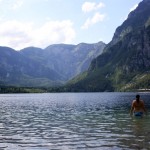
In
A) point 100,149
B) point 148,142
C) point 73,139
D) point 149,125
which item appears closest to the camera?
point 100,149

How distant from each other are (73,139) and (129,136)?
6.34m

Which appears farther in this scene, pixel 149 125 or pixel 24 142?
pixel 149 125

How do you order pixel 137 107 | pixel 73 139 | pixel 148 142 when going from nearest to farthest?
pixel 148 142
pixel 73 139
pixel 137 107

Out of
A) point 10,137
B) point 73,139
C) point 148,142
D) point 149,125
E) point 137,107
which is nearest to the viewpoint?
point 148,142

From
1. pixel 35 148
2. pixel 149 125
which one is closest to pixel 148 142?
pixel 35 148

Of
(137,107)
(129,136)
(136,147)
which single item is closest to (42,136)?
(129,136)

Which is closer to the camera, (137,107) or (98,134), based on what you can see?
(98,134)

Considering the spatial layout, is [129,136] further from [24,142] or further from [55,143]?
[24,142]

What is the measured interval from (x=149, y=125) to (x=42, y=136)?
52.5 ft

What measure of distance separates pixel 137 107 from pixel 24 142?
23.2 metres

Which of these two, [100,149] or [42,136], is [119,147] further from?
[42,136]

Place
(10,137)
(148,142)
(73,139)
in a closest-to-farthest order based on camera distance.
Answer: (148,142) < (73,139) < (10,137)

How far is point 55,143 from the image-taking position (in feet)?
108

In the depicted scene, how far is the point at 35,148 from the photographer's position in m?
30.4
